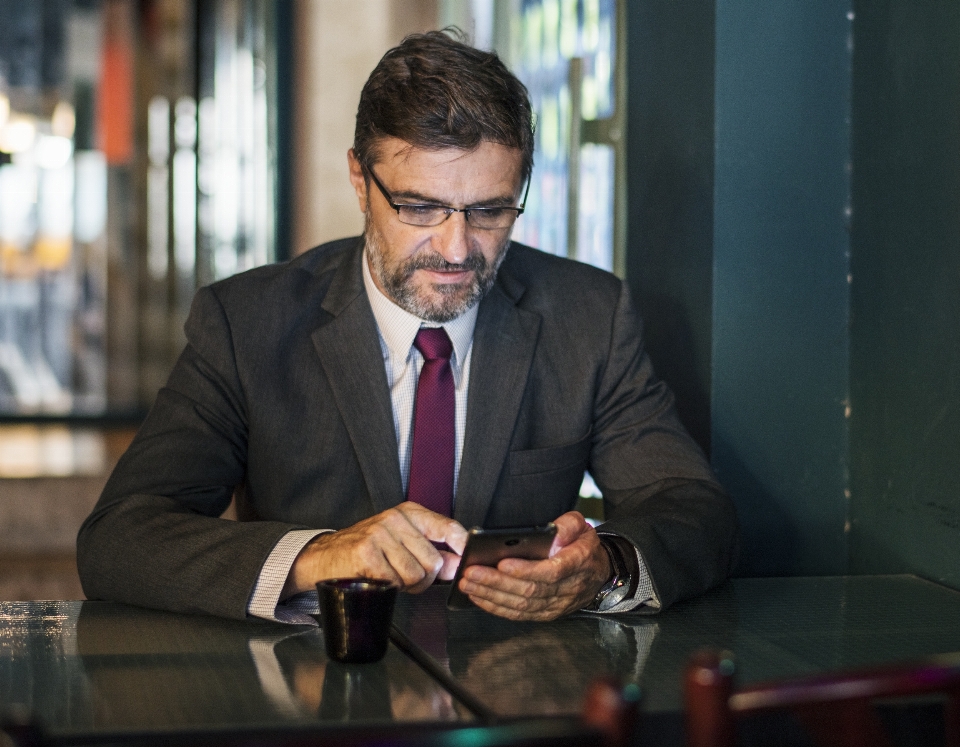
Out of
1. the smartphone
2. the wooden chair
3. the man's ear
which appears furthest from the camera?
the man's ear

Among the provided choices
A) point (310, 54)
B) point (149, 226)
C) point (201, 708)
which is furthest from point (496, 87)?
point (149, 226)

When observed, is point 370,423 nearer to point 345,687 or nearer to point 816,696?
point 345,687

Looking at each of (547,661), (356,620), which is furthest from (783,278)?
(356,620)

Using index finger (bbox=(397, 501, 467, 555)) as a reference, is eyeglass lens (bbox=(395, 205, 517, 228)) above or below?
above

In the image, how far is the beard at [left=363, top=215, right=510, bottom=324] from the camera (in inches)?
73.1

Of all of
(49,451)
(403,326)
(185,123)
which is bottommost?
(49,451)

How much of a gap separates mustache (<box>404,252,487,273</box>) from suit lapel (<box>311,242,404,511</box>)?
13 cm

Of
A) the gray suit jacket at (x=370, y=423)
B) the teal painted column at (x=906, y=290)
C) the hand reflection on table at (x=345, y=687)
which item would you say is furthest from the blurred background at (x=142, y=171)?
the hand reflection on table at (x=345, y=687)

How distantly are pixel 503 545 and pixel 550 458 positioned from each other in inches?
22.9

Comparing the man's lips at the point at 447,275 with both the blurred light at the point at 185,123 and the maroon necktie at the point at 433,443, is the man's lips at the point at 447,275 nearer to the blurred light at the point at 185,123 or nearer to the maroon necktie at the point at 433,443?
the maroon necktie at the point at 433,443

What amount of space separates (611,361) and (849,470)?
542mm

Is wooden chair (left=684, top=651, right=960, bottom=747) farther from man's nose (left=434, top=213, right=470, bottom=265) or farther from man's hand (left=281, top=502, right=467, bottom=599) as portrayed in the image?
man's nose (left=434, top=213, right=470, bottom=265)

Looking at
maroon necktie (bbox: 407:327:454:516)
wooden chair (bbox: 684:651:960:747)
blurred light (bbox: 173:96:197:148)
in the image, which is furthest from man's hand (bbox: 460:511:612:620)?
blurred light (bbox: 173:96:197:148)

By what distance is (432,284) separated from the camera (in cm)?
187
